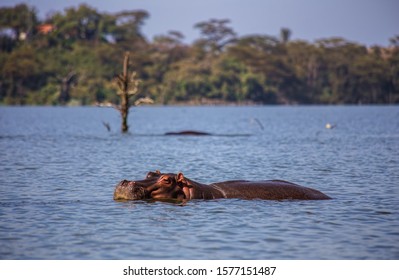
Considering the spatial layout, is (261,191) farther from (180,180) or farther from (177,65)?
(177,65)

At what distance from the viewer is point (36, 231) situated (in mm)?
14805

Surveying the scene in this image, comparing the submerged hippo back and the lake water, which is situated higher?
the submerged hippo back

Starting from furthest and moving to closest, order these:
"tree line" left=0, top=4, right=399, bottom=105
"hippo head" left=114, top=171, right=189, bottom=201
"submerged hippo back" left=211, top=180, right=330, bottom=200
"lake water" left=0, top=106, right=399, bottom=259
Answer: "tree line" left=0, top=4, right=399, bottom=105
"submerged hippo back" left=211, top=180, right=330, bottom=200
"hippo head" left=114, top=171, right=189, bottom=201
"lake water" left=0, top=106, right=399, bottom=259

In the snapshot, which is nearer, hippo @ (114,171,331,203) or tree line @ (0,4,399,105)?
hippo @ (114,171,331,203)

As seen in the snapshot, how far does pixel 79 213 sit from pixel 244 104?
14751cm

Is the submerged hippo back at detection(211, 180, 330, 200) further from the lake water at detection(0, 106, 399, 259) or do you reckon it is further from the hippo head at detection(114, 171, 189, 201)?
the hippo head at detection(114, 171, 189, 201)

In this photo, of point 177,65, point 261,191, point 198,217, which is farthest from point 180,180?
point 177,65

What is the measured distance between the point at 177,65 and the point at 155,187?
5582 inches

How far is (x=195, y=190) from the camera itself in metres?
17.5

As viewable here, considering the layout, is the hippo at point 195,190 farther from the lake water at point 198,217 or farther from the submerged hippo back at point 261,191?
the lake water at point 198,217

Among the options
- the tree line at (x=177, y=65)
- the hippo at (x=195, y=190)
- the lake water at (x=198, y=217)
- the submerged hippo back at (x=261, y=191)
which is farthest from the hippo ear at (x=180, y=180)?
the tree line at (x=177, y=65)

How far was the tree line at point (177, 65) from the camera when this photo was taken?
14288 centimetres

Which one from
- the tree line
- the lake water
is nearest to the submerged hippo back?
the lake water

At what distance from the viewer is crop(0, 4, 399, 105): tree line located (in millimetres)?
142875
